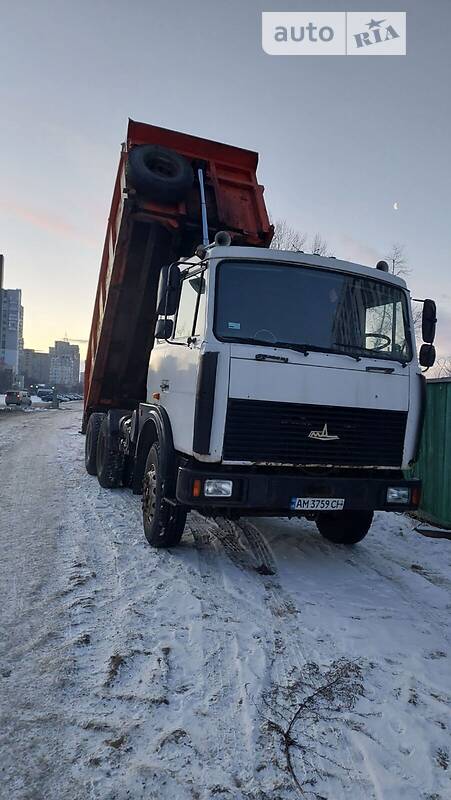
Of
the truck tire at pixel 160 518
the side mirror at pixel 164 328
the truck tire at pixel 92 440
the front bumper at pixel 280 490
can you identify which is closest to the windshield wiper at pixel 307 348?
the front bumper at pixel 280 490

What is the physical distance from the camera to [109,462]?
7805 mm

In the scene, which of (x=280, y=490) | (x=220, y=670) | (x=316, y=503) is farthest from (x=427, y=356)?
(x=220, y=670)

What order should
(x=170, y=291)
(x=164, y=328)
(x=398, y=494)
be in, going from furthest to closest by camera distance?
(x=164, y=328), (x=170, y=291), (x=398, y=494)

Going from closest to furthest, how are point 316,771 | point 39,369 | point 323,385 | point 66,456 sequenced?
point 316,771, point 323,385, point 66,456, point 39,369

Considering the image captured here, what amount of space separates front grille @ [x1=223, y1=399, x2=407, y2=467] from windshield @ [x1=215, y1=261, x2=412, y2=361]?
1.77 ft

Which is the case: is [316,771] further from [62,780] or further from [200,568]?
[200,568]

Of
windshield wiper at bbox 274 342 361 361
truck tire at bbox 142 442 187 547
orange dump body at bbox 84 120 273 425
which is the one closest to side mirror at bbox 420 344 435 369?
windshield wiper at bbox 274 342 361 361

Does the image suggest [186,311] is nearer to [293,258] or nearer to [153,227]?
[293,258]

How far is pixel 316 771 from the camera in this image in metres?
2.32

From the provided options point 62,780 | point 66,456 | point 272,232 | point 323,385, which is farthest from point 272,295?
point 66,456

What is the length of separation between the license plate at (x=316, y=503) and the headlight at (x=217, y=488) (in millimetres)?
570

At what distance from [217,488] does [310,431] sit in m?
0.89

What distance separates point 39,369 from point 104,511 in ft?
469

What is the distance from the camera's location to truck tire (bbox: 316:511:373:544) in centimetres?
562
